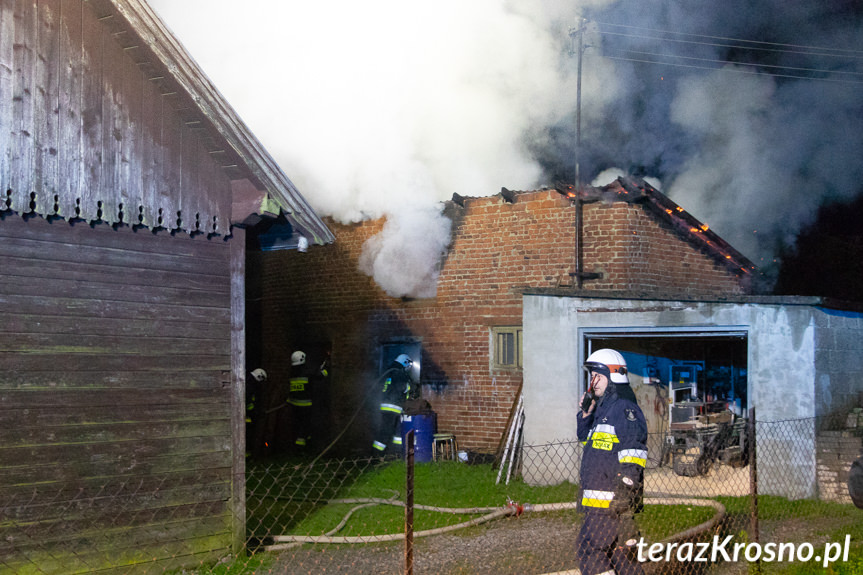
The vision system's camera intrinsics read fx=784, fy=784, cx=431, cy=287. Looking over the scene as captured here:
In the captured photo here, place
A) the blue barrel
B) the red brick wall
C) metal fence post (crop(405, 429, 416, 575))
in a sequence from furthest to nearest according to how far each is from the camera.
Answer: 1. the blue barrel
2. the red brick wall
3. metal fence post (crop(405, 429, 416, 575))

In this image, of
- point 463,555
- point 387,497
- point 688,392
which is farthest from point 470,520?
point 688,392

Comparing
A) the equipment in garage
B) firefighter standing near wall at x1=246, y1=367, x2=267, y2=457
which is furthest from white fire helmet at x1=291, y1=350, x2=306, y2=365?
the equipment in garage

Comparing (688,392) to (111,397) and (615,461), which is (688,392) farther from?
(111,397)

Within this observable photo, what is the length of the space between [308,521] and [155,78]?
4655 millimetres

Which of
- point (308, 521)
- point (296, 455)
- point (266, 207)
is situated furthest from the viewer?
point (296, 455)

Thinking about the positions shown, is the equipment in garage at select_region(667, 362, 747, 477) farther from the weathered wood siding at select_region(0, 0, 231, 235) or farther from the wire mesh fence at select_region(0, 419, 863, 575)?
the weathered wood siding at select_region(0, 0, 231, 235)

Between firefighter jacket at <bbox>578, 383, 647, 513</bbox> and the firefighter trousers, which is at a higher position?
firefighter jacket at <bbox>578, 383, 647, 513</bbox>

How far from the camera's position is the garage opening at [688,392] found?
1128cm

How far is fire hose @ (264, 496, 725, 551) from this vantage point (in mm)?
6996

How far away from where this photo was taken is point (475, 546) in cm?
746

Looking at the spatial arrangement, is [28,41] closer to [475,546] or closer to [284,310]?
[475,546]

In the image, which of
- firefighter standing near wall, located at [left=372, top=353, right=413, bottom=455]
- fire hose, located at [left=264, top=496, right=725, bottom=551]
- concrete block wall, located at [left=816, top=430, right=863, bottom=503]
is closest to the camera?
fire hose, located at [left=264, top=496, right=725, bottom=551]

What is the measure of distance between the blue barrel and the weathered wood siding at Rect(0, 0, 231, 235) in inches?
261

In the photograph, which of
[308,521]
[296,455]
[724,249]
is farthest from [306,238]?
[724,249]
